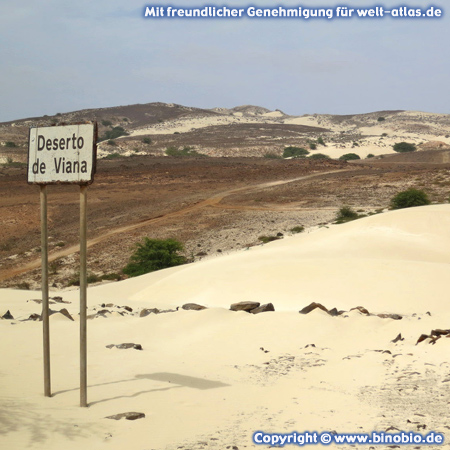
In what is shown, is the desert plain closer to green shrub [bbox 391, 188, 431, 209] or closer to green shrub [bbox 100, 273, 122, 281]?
green shrub [bbox 100, 273, 122, 281]

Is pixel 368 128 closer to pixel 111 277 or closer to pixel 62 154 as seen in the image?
pixel 111 277

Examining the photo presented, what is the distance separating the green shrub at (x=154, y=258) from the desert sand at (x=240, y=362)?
292 inches

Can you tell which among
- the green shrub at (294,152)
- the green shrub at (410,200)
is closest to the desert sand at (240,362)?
the green shrub at (410,200)

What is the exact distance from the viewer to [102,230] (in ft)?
111

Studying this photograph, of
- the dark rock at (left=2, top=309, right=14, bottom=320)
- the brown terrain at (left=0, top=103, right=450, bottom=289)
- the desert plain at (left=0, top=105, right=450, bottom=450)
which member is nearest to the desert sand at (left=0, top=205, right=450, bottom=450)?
the desert plain at (left=0, top=105, right=450, bottom=450)

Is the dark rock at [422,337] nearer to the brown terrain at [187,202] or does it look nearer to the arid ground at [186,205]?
the brown terrain at [187,202]

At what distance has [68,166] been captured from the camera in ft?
24.6

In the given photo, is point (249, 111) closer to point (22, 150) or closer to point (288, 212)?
point (22, 150)

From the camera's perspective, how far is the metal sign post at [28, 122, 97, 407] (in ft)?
24.1

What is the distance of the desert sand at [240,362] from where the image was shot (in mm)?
6594

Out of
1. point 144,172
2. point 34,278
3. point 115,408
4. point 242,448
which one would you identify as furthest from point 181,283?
point 144,172

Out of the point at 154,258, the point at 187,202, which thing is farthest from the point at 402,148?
the point at 154,258

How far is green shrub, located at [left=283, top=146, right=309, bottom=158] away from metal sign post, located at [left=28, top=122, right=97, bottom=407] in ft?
233

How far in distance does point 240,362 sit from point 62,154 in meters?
4.13
